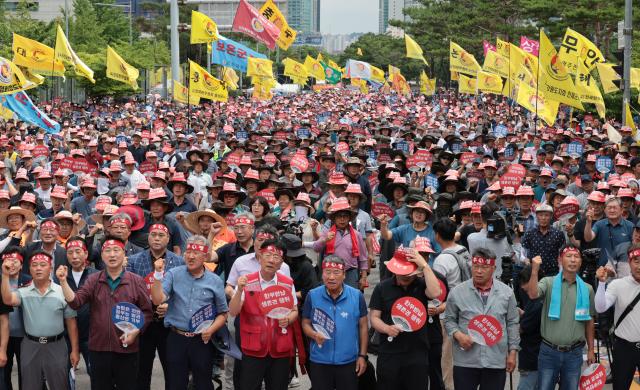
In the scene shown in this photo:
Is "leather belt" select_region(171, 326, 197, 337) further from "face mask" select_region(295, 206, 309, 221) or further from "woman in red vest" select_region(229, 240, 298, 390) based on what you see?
"face mask" select_region(295, 206, 309, 221)

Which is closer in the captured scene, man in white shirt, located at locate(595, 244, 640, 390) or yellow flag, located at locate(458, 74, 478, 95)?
man in white shirt, located at locate(595, 244, 640, 390)

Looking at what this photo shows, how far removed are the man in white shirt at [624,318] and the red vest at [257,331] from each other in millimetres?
2278

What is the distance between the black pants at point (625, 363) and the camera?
7531mm

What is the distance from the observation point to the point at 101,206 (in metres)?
10.5

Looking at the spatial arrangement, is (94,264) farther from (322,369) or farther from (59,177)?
(59,177)

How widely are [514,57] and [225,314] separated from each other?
2168cm

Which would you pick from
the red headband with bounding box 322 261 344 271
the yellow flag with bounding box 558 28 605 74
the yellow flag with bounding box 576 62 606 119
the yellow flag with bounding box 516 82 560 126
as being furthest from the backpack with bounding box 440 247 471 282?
the yellow flag with bounding box 516 82 560 126

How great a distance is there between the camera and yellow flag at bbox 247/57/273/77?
112 ft

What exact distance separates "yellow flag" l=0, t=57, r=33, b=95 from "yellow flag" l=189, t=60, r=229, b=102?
565cm

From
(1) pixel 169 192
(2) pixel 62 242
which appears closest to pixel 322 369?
(2) pixel 62 242

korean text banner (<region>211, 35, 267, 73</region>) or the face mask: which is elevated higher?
korean text banner (<region>211, 35, 267, 73</region>)

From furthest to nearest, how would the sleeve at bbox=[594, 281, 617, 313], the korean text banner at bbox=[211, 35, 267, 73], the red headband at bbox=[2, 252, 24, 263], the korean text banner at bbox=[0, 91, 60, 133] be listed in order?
the korean text banner at bbox=[211, 35, 267, 73], the korean text banner at bbox=[0, 91, 60, 133], the red headband at bbox=[2, 252, 24, 263], the sleeve at bbox=[594, 281, 617, 313]

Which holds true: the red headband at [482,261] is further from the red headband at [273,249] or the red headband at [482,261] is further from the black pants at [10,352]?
the black pants at [10,352]

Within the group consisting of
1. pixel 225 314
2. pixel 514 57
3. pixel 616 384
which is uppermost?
pixel 514 57
